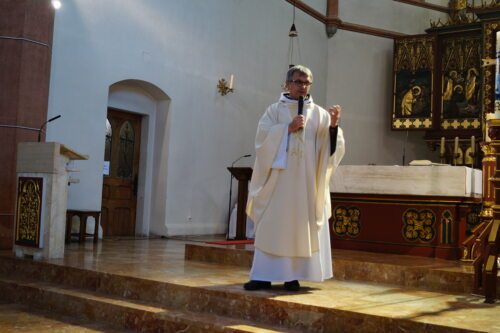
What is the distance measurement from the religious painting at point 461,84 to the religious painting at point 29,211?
8.09m

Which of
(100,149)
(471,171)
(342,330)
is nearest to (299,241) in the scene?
(342,330)

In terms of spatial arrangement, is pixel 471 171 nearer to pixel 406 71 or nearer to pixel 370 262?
pixel 370 262

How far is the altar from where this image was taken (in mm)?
6090

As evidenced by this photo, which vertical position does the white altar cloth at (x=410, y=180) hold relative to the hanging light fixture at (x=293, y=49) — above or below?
below

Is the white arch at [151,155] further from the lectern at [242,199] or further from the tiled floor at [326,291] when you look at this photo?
the tiled floor at [326,291]

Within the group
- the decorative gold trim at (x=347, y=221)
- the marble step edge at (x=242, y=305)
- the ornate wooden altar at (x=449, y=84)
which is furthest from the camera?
the ornate wooden altar at (x=449, y=84)

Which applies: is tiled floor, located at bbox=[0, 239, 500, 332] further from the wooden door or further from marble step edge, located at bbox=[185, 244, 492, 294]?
the wooden door

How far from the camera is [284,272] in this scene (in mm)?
4445

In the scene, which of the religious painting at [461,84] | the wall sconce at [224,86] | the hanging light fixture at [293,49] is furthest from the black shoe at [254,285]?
the religious painting at [461,84]

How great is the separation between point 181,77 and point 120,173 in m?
1.81

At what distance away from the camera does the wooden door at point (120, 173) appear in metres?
9.21

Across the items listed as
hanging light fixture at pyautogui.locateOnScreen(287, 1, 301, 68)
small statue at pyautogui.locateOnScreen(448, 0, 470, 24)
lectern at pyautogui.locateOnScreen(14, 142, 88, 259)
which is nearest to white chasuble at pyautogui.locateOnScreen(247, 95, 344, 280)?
lectern at pyautogui.locateOnScreen(14, 142, 88, 259)

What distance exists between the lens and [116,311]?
4703mm

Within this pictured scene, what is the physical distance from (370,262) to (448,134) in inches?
270
